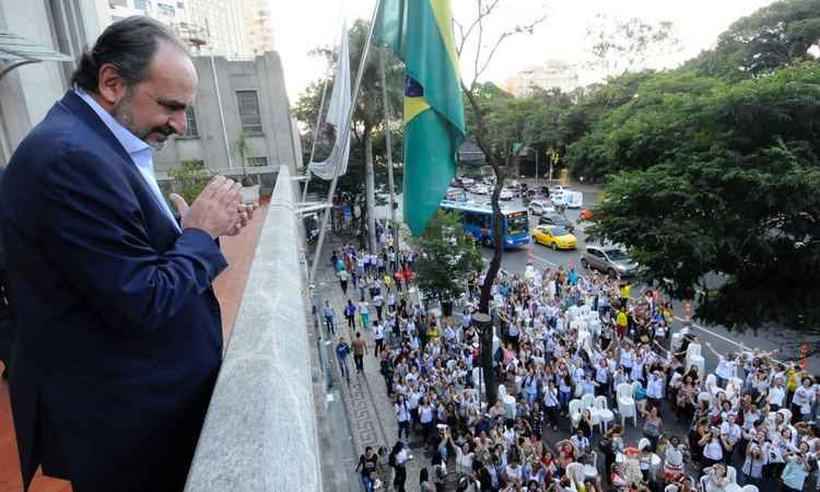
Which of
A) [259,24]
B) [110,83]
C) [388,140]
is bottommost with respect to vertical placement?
[388,140]

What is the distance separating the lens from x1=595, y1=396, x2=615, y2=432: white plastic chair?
11.1 m

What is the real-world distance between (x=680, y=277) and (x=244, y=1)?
4790 inches

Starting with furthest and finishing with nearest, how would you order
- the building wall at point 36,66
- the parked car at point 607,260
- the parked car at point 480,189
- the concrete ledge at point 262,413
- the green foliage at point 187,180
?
the parked car at point 480,189
the parked car at point 607,260
the green foliage at point 187,180
the building wall at point 36,66
the concrete ledge at point 262,413

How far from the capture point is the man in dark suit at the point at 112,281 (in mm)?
1162

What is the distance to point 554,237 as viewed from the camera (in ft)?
95.2

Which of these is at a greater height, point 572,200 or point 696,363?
point 572,200

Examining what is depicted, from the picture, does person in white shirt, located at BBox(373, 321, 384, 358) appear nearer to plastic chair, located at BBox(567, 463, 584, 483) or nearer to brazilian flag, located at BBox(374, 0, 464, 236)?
plastic chair, located at BBox(567, 463, 584, 483)

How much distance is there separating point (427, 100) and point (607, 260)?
19523mm

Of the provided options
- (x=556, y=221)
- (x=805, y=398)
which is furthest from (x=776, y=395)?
(x=556, y=221)

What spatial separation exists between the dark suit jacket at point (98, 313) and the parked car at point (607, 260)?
2257cm

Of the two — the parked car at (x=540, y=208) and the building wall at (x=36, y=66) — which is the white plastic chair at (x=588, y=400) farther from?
the parked car at (x=540, y=208)

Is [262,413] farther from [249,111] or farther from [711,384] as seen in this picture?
[249,111]

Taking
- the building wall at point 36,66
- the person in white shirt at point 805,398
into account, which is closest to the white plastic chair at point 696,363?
the person in white shirt at point 805,398

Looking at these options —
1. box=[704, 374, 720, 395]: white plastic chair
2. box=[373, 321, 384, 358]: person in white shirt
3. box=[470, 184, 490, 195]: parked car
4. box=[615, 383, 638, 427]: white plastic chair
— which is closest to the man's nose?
box=[615, 383, 638, 427]: white plastic chair
